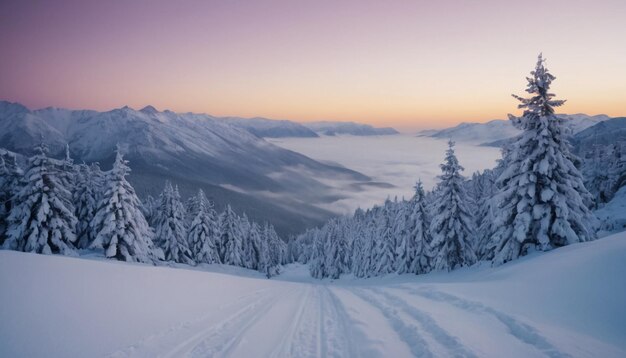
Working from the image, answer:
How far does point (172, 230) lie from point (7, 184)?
59.3ft

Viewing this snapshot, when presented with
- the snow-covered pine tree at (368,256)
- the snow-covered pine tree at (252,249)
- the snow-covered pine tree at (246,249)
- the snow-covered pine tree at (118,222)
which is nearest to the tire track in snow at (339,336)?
the snow-covered pine tree at (118,222)

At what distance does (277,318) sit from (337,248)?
59.0 metres

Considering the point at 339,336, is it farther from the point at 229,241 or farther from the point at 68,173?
the point at 229,241

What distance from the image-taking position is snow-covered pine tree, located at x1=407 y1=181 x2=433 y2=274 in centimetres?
3484

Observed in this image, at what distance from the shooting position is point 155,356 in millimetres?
7168

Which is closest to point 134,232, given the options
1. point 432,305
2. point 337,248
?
point 432,305

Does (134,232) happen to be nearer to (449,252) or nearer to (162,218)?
(162,218)

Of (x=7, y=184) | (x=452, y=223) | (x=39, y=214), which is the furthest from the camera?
(x=452, y=223)

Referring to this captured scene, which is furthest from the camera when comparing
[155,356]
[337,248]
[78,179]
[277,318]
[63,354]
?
A: [337,248]

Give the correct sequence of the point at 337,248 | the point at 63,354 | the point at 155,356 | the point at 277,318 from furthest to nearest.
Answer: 1. the point at 337,248
2. the point at 277,318
3. the point at 155,356
4. the point at 63,354

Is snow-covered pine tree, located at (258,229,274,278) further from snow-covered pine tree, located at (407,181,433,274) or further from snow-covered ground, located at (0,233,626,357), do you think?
snow-covered ground, located at (0,233,626,357)

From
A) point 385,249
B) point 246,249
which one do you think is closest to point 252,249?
point 246,249

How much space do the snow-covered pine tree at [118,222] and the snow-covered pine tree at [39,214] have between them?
234cm

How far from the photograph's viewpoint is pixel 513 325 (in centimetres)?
827
